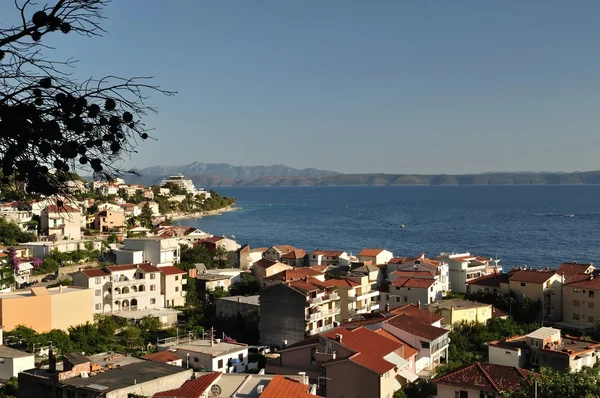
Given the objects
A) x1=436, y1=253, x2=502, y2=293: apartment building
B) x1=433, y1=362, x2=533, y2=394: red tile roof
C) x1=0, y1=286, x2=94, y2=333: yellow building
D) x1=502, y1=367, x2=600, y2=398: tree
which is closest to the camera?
x1=502, y1=367, x2=600, y2=398: tree

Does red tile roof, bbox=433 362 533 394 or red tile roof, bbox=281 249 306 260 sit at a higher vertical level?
red tile roof, bbox=281 249 306 260

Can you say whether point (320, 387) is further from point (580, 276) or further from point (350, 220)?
point (350, 220)

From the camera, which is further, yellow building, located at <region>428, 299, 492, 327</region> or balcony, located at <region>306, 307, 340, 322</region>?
yellow building, located at <region>428, 299, 492, 327</region>

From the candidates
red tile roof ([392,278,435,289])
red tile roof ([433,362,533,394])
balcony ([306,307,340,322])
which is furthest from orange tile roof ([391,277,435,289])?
red tile roof ([433,362,533,394])

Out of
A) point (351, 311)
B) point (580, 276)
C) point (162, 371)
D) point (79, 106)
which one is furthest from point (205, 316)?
point (79, 106)

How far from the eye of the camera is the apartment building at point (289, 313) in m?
18.8

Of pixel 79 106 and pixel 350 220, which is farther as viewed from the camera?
pixel 350 220

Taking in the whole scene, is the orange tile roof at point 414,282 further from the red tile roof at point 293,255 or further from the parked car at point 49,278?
the parked car at point 49,278

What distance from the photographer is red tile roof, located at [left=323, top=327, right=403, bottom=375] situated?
12.9m

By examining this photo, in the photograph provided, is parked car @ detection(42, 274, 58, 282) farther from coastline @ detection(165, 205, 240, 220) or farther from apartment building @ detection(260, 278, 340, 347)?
coastline @ detection(165, 205, 240, 220)

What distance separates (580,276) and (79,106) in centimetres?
2442

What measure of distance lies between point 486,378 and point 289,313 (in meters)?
7.83

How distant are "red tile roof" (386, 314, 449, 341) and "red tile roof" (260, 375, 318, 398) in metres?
5.89

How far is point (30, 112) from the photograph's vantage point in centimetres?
256
